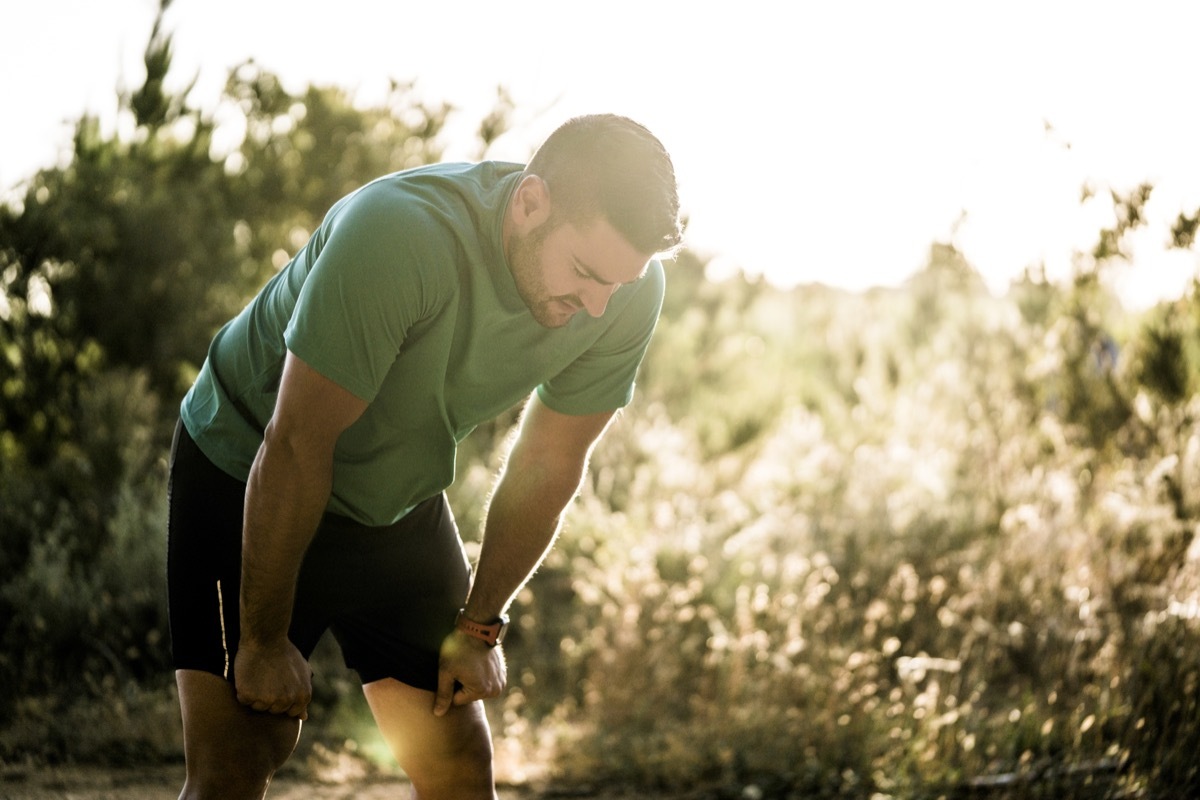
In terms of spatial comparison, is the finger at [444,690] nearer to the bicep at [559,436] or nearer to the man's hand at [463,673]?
the man's hand at [463,673]

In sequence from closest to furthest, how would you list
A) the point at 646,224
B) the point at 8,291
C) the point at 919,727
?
the point at 646,224, the point at 919,727, the point at 8,291

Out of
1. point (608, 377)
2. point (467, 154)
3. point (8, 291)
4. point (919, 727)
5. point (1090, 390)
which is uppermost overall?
point (467, 154)

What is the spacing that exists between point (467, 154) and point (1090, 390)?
3790mm

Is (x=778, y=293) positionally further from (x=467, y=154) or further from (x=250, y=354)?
(x=250, y=354)

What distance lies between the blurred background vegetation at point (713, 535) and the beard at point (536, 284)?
2403mm

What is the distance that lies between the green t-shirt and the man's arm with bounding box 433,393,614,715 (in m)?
0.07

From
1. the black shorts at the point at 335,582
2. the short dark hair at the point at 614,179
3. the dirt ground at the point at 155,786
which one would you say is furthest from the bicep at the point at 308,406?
the dirt ground at the point at 155,786

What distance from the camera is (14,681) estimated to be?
4.77 metres

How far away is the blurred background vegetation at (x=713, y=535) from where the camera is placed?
14.2ft

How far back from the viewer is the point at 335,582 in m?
2.46

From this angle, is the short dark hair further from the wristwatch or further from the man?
the wristwatch

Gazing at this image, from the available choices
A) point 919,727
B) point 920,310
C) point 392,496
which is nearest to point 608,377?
point 392,496

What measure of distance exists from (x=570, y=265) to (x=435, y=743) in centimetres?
111

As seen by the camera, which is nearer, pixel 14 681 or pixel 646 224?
pixel 646 224
